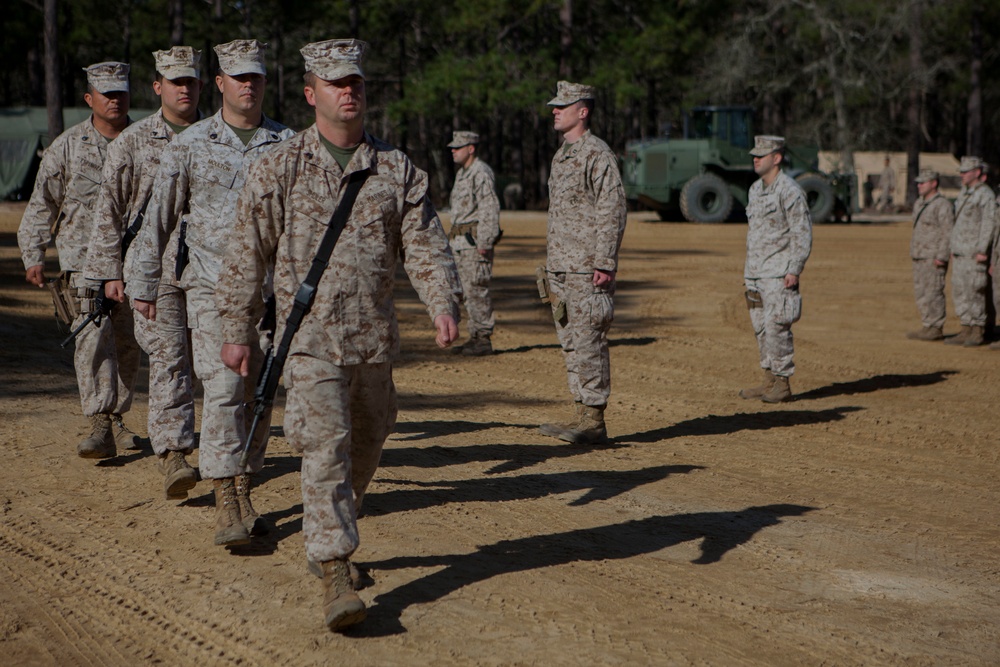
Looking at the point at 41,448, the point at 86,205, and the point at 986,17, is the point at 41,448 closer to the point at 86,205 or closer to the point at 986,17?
the point at 86,205

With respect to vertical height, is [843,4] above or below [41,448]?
above

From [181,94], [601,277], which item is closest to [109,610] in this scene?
[181,94]

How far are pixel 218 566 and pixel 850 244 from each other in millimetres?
20852

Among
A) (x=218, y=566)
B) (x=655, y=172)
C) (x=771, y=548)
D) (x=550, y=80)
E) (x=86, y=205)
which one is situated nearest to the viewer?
(x=218, y=566)

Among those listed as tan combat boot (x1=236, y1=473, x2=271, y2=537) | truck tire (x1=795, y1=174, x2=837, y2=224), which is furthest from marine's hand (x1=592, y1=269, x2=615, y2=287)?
truck tire (x1=795, y1=174, x2=837, y2=224)

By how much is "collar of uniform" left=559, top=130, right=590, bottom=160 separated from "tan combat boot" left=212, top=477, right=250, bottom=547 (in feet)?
10.7

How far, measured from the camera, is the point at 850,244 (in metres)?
24.0

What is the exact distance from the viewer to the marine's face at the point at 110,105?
682cm

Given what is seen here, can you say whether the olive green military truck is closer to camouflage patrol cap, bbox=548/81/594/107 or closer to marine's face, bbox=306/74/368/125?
camouflage patrol cap, bbox=548/81/594/107

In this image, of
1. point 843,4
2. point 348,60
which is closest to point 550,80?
point 843,4

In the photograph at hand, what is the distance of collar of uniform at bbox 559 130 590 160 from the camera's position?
7.50 meters

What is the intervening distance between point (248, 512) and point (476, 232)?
255 inches

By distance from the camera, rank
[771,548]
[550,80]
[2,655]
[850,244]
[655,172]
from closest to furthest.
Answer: [2,655]
[771,548]
[850,244]
[655,172]
[550,80]

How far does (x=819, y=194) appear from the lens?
2930 centimetres
